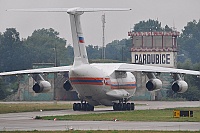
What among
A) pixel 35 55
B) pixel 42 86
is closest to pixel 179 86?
pixel 42 86

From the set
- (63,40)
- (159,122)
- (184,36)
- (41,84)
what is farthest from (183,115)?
(184,36)

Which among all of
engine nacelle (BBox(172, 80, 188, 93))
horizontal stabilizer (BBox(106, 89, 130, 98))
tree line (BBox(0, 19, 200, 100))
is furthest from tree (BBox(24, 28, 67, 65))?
engine nacelle (BBox(172, 80, 188, 93))

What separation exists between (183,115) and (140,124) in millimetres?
7428

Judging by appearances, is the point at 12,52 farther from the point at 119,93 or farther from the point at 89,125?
the point at 89,125

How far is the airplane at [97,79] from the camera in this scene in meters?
56.4

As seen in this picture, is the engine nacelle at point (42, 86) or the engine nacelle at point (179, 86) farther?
the engine nacelle at point (42, 86)

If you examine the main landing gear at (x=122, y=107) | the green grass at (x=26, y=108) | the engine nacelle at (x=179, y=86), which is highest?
the engine nacelle at (x=179, y=86)

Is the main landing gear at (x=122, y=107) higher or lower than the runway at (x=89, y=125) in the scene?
lower

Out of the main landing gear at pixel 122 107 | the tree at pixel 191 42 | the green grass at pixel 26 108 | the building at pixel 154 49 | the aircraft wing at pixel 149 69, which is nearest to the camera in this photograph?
the aircraft wing at pixel 149 69

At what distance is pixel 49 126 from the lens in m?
42.2

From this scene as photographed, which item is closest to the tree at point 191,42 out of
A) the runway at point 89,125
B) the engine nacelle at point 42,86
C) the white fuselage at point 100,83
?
the white fuselage at point 100,83

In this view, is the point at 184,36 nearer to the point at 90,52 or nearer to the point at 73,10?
the point at 90,52

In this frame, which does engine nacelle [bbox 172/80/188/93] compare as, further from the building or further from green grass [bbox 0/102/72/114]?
the building

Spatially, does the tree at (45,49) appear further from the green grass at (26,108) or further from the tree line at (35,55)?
the green grass at (26,108)
